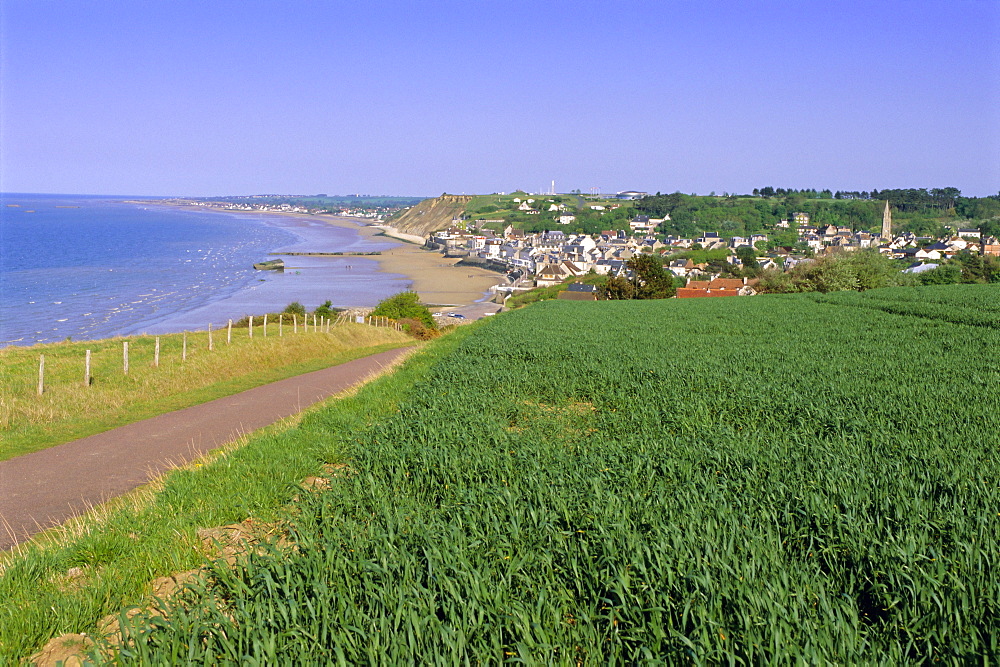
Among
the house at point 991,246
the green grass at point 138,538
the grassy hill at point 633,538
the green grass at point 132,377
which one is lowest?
the green grass at point 132,377

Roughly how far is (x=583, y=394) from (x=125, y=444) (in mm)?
8357

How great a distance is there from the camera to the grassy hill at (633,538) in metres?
4.27

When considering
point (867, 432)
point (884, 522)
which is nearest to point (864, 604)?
point (884, 522)

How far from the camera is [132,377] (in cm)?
1912

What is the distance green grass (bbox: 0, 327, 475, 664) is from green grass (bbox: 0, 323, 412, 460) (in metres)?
5.81

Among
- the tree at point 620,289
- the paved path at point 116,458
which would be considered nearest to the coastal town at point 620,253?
the tree at point 620,289

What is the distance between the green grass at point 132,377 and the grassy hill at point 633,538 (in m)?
6.00

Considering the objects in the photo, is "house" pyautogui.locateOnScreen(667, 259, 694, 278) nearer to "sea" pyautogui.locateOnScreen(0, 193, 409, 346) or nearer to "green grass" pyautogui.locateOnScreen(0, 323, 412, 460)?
"sea" pyautogui.locateOnScreen(0, 193, 409, 346)

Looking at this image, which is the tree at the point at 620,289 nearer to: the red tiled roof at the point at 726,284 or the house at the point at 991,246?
the red tiled roof at the point at 726,284

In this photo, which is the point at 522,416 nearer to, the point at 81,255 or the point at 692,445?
the point at 692,445

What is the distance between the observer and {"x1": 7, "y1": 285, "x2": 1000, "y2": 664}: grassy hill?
4.27m

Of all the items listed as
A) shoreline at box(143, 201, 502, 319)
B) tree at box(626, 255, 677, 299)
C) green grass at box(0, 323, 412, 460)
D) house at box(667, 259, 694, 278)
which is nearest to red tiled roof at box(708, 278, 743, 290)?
tree at box(626, 255, 677, 299)

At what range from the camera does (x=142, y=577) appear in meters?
6.42

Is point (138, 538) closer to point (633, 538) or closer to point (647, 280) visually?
point (633, 538)
